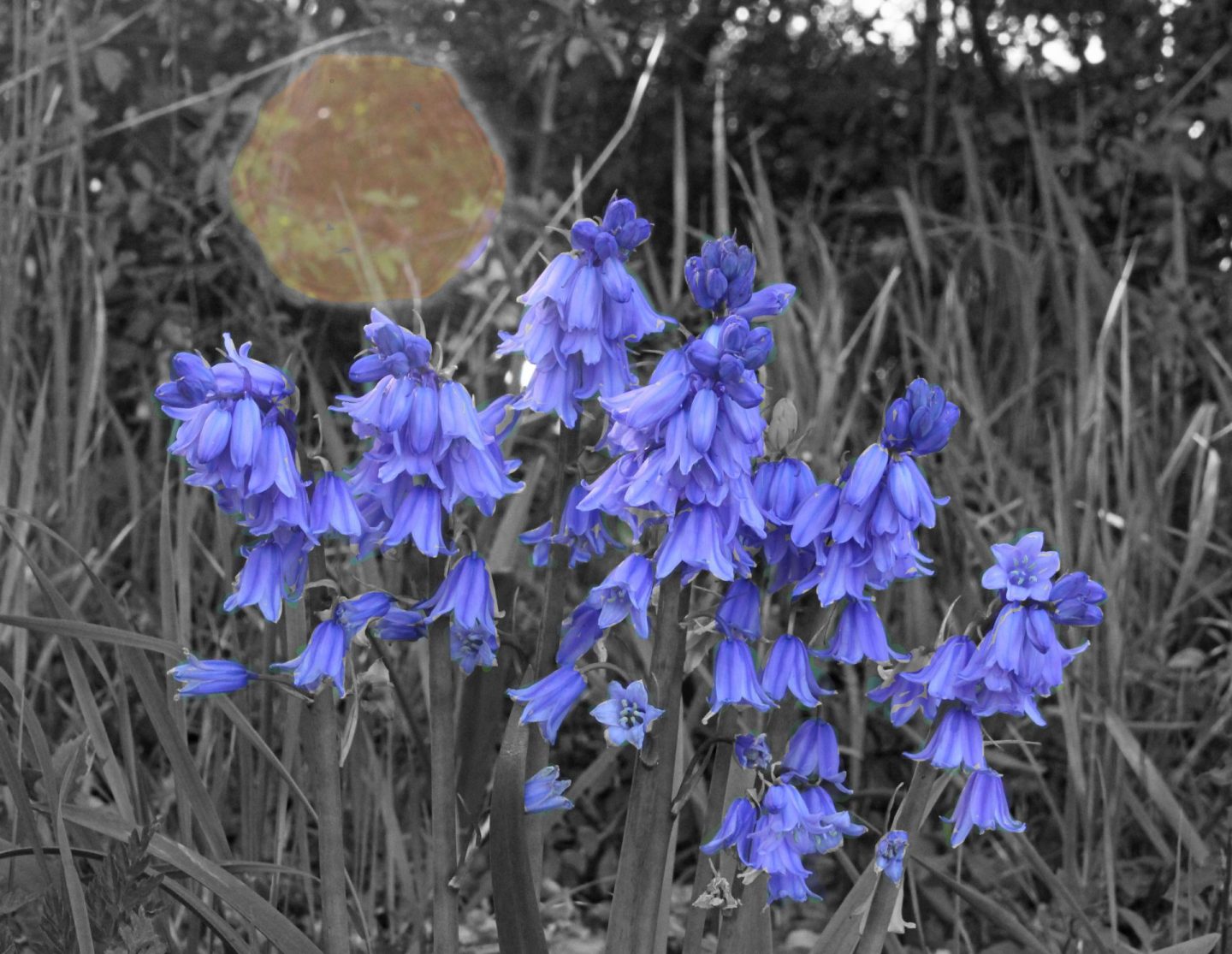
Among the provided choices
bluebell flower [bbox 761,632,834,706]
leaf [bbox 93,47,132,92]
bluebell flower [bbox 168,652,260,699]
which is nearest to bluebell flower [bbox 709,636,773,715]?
bluebell flower [bbox 761,632,834,706]

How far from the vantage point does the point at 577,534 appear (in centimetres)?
126

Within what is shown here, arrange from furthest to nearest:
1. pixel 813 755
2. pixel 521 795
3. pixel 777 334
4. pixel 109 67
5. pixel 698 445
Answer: pixel 109 67, pixel 777 334, pixel 813 755, pixel 521 795, pixel 698 445

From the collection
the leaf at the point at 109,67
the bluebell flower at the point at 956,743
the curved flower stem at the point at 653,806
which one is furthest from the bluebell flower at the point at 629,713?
the leaf at the point at 109,67

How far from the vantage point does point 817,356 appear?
304cm

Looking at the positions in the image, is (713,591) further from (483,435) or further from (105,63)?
(105,63)

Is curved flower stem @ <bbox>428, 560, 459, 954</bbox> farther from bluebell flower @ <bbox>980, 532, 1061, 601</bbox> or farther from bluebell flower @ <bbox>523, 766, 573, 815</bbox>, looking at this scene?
bluebell flower @ <bbox>980, 532, 1061, 601</bbox>

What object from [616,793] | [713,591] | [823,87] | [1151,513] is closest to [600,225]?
[713,591]

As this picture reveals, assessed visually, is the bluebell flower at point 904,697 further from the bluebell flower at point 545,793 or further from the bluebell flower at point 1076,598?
the bluebell flower at point 545,793

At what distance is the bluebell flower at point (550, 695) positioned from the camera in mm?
1223

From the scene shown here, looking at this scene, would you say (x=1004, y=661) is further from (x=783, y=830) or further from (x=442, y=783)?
(x=442, y=783)

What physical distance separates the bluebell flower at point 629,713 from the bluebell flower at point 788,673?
4.8 inches

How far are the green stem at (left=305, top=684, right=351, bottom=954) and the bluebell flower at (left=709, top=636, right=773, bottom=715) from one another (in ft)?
1.20

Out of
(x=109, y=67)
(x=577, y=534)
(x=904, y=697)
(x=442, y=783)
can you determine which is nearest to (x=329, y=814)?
(x=442, y=783)

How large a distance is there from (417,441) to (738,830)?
1.56 feet
